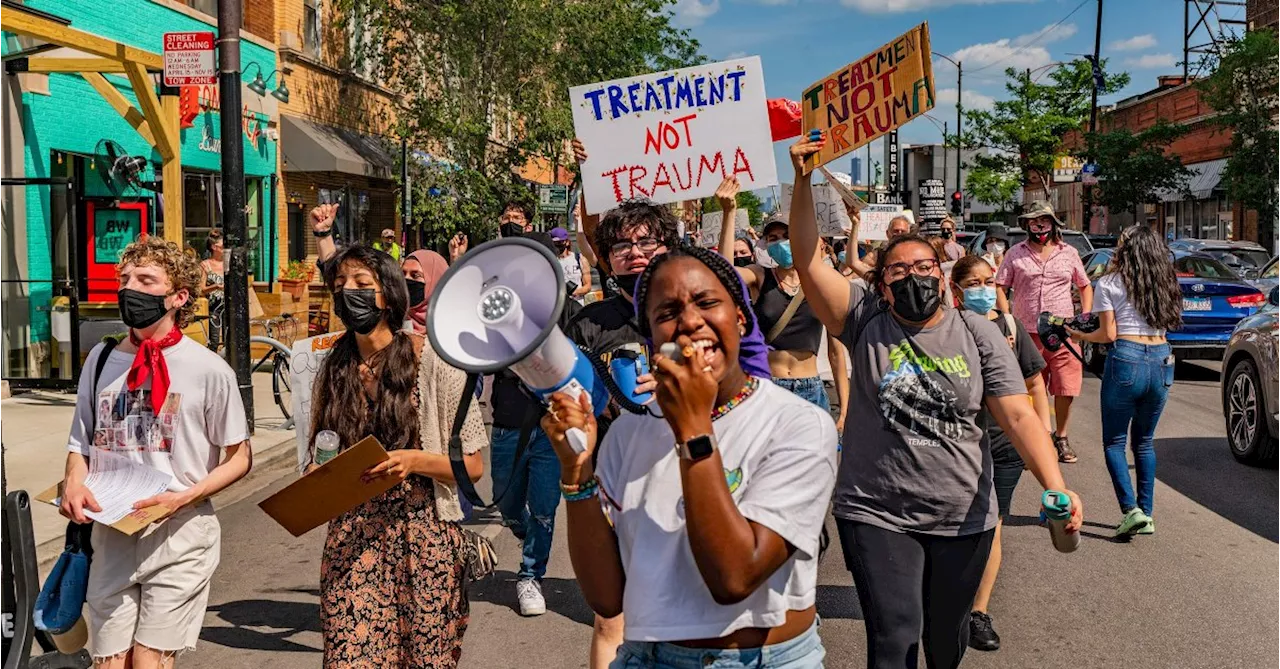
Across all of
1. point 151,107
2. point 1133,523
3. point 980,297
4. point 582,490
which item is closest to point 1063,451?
point 1133,523

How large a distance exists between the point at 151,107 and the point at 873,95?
953cm

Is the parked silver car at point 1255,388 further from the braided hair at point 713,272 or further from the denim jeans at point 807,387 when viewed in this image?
the braided hair at point 713,272

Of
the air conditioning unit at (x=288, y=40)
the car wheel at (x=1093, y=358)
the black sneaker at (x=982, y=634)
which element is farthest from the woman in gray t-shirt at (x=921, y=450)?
the air conditioning unit at (x=288, y=40)

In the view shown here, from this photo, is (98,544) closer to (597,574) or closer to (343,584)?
(343,584)

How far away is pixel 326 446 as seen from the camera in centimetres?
385

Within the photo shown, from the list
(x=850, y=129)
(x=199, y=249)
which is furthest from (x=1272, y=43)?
(x=850, y=129)

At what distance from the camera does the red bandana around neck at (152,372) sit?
13.0 feet

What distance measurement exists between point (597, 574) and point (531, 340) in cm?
55

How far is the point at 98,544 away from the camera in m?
3.89

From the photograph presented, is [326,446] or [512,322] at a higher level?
[512,322]

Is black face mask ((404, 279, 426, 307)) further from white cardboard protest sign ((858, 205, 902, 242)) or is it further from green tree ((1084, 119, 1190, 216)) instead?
green tree ((1084, 119, 1190, 216))

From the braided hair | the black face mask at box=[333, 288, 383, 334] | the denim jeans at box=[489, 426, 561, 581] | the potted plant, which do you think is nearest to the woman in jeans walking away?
the denim jeans at box=[489, 426, 561, 581]

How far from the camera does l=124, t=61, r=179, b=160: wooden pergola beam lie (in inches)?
506

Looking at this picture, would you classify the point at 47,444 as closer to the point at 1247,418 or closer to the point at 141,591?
Answer: the point at 141,591
